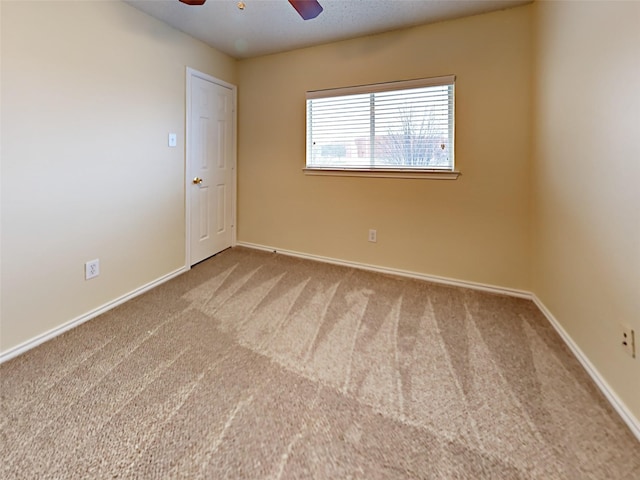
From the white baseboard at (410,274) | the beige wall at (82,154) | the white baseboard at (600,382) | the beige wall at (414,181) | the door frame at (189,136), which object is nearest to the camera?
the white baseboard at (600,382)

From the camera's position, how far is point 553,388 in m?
1.49

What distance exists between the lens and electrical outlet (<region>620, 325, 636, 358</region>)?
4.20ft

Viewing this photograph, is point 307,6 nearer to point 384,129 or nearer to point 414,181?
point 384,129

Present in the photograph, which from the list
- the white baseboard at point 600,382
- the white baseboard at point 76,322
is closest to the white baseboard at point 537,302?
the white baseboard at point 600,382

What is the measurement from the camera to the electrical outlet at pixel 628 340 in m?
1.28

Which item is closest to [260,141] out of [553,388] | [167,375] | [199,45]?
[199,45]

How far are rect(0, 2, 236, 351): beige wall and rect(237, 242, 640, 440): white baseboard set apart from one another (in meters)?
1.52

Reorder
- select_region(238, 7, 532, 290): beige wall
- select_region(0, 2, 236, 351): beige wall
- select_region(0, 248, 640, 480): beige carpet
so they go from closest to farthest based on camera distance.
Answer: select_region(0, 248, 640, 480): beige carpet < select_region(0, 2, 236, 351): beige wall < select_region(238, 7, 532, 290): beige wall

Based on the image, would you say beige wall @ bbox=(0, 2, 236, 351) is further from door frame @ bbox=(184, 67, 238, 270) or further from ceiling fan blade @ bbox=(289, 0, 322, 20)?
ceiling fan blade @ bbox=(289, 0, 322, 20)

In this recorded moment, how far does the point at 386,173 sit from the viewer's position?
9.66 feet

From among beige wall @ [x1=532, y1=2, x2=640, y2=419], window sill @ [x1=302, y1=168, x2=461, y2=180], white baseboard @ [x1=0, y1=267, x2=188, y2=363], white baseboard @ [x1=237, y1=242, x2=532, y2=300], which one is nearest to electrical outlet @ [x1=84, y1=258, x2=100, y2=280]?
white baseboard @ [x1=0, y1=267, x2=188, y2=363]

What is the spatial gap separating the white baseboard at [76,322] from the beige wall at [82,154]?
0.03 metres

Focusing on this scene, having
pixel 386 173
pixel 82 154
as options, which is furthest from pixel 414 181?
pixel 82 154

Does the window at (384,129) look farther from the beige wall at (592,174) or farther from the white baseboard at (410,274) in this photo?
the white baseboard at (410,274)
